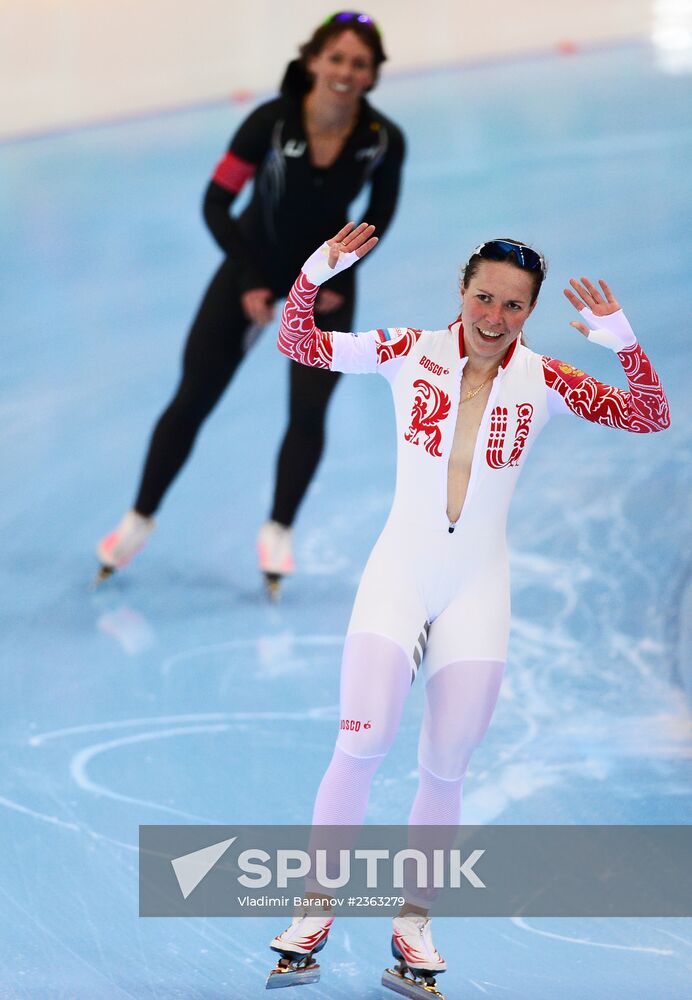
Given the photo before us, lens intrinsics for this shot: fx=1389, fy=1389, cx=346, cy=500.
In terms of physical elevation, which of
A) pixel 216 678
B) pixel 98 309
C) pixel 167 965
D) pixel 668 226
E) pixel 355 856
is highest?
pixel 668 226

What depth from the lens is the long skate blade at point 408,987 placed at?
3064mm

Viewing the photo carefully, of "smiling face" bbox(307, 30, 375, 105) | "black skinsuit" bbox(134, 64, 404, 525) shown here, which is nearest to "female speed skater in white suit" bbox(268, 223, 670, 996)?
"smiling face" bbox(307, 30, 375, 105)

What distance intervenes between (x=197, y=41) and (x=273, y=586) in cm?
1035

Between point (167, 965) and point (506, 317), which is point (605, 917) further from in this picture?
point (506, 317)

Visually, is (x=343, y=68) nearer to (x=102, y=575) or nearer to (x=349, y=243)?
(x=349, y=243)

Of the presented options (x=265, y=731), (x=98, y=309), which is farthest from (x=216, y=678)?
(x=98, y=309)

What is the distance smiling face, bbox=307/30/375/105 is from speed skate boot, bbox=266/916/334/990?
2.81m

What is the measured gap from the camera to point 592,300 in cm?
307

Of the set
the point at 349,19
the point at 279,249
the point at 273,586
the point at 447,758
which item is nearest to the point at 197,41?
the point at 279,249

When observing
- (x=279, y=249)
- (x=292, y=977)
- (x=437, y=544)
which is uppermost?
(x=279, y=249)

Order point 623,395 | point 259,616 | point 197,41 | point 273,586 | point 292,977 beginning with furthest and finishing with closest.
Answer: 1. point 197,41
2. point 273,586
3. point 259,616
4. point 623,395
5. point 292,977

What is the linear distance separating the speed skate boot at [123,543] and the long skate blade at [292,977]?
94.8 inches

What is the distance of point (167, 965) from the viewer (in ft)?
10.8

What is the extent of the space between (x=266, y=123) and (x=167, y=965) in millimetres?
2866
